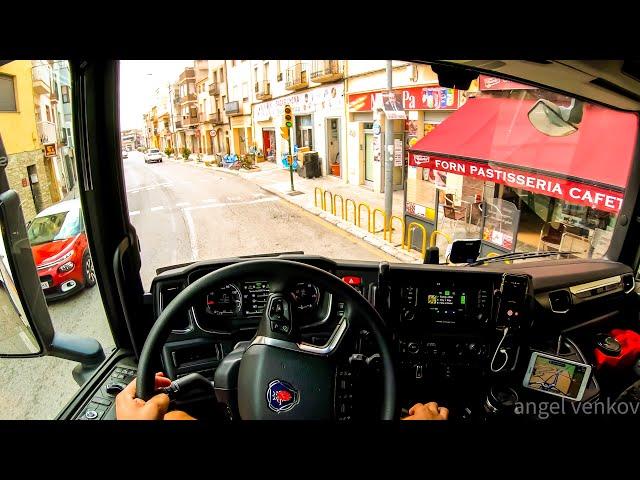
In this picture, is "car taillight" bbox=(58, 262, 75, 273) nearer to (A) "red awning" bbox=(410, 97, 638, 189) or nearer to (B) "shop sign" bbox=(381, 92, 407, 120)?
(A) "red awning" bbox=(410, 97, 638, 189)

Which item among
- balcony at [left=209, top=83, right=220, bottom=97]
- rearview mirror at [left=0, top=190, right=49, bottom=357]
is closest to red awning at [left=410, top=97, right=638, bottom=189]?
rearview mirror at [left=0, top=190, right=49, bottom=357]

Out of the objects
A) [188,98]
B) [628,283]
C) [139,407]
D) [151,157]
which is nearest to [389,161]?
[151,157]

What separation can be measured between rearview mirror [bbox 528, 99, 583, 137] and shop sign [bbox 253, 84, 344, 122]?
9.53 m

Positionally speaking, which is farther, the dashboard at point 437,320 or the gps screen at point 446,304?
the gps screen at point 446,304

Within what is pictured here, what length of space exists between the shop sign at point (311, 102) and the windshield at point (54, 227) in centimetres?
1227

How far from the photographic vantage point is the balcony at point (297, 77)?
15.9 m

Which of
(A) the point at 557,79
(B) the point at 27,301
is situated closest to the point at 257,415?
(B) the point at 27,301

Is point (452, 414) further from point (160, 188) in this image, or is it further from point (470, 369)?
point (160, 188)

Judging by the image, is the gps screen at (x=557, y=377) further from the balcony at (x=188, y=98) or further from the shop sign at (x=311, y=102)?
the balcony at (x=188, y=98)

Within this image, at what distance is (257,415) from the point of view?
138 cm

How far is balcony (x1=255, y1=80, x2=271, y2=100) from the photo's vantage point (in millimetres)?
18119

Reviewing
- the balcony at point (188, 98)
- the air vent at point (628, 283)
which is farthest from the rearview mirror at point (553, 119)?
the balcony at point (188, 98)

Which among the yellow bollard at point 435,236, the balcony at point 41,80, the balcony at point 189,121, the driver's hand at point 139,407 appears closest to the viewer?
the driver's hand at point 139,407

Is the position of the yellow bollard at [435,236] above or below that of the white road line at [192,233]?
below
